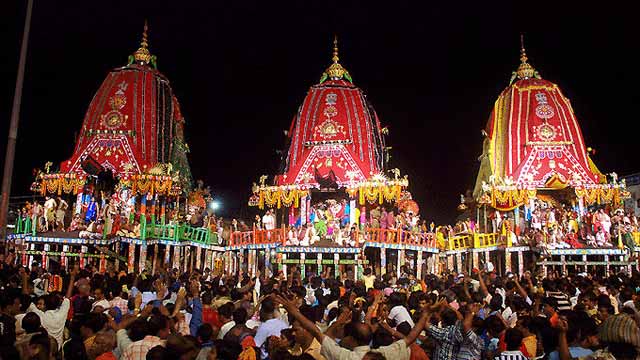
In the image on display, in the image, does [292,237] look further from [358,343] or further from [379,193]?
[358,343]

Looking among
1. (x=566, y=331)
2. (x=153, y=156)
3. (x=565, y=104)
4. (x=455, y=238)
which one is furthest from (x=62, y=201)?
(x=566, y=331)

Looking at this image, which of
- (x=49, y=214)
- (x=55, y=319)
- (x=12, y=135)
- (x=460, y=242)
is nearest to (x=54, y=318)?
(x=55, y=319)

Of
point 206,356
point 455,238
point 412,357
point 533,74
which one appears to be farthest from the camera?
point 533,74

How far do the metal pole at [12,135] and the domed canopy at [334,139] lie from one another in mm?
17147

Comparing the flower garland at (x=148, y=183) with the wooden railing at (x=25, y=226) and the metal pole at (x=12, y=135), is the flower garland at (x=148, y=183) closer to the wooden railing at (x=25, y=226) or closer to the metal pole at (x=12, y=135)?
the wooden railing at (x=25, y=226)

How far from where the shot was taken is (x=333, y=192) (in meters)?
33.1

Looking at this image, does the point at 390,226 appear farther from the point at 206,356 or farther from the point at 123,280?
the point at 206,356

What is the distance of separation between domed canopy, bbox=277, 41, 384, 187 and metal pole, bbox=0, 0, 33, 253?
17.1 metres

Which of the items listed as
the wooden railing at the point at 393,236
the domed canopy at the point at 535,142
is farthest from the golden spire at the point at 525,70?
the wooden railing at the point at 393,236

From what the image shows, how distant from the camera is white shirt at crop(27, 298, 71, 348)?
7.36 metres

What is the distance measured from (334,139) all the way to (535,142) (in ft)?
33.9

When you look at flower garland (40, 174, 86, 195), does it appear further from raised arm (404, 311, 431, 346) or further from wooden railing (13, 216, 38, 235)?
raised arm (404, 311, 431, 346)

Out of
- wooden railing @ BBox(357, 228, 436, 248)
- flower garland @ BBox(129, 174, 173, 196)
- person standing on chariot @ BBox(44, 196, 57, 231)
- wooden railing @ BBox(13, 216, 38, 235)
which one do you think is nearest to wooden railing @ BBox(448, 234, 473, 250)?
wooden railing @ BBox(357, 228, 436, 248)

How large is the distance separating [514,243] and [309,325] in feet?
76.0
